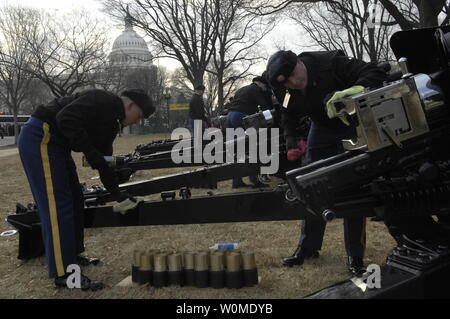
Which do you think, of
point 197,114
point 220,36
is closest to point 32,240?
point 197,114

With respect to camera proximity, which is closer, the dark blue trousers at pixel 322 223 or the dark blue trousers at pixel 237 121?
the dark blue trousers at pixel 322 223

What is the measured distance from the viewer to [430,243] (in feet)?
6.81

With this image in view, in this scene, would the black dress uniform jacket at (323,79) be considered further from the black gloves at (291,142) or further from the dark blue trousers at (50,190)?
the dark blue trousers at (50,190)

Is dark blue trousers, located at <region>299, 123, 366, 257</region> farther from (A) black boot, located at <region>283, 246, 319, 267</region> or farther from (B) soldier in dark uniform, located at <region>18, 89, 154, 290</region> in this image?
(B) soldier in dark uniform, located at <region>18, 89, 154, 290</region>

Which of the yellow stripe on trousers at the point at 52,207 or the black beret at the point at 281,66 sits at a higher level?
the black beret at the point at 281,66

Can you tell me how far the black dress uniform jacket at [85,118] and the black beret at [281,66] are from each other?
1.24 meters

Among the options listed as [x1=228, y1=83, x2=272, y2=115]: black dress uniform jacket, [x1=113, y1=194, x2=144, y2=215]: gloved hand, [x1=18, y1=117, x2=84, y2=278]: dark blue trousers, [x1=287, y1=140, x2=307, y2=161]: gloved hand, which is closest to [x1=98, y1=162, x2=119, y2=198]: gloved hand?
[x1=113, y1=194, x2=144, y2=215]: gloved hand

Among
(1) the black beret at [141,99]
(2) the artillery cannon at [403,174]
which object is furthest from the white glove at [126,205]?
(2) the artillery cannon at [403,174]

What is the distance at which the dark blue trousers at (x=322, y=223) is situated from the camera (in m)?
3.34

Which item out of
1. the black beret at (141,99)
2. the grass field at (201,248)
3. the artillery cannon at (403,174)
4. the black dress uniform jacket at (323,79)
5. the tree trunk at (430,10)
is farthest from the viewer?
the tree trunk at (430,10)

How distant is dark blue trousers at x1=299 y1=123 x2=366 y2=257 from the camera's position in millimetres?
3340

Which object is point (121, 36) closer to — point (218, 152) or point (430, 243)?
point (218, 152)

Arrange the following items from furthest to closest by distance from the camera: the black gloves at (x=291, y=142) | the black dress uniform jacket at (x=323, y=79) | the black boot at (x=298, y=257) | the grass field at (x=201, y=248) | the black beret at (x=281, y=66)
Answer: the black gloves at (x=291, y=142) → the black boot at (x=298, y=257) → the grass field at (x=201, y=248) → the black dress uniform jacket at (x=323, y=79) → the black beret at (x=281, y=66)

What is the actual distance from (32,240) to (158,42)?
75.0 feet
